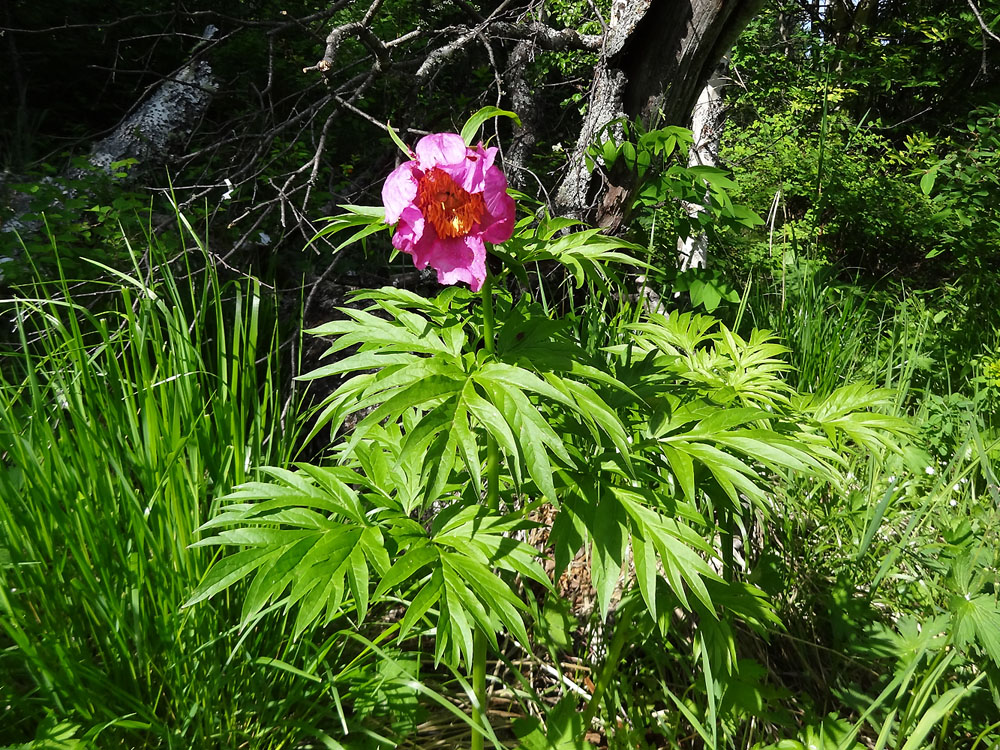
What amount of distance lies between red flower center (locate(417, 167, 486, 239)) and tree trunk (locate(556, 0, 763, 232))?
1.57 m

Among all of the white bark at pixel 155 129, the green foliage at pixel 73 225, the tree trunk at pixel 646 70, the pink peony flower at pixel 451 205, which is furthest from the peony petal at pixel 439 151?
the white bark at pixel 155 129

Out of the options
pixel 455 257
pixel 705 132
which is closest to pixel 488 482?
pixel 455 257

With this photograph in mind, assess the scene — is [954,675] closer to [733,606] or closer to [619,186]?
[733,606]

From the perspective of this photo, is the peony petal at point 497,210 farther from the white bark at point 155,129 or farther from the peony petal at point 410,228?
the white bark at point 155,129

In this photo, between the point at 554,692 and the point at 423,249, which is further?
the point at 554,692

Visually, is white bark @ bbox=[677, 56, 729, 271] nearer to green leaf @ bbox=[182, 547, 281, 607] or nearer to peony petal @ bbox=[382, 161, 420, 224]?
peony petal @ bbox=[382, 161, 420, 224]

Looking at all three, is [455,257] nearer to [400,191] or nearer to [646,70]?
[400,191]

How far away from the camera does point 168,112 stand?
4.07 m

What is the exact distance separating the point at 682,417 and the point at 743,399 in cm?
33

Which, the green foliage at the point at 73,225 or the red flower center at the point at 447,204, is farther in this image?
the green foliage at the point at 73,225

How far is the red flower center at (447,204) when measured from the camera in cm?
95

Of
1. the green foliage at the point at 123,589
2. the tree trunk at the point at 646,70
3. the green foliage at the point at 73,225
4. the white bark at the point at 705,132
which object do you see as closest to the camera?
the green foliage at the point at 123,589

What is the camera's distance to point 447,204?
96cm

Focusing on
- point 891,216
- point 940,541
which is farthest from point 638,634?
point 891,216
